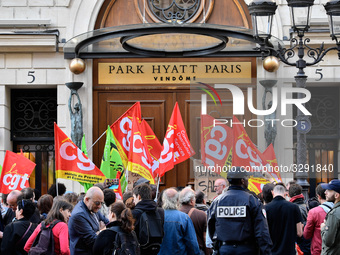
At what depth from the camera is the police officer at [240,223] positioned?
32.8 feet

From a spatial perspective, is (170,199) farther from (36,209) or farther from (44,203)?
(36,209)

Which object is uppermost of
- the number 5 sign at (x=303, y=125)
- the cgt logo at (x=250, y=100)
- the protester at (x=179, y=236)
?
the cgt logo at (x=250, y=100)

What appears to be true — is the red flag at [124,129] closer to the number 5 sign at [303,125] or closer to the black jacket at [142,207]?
the number 5 sign at [303,125]

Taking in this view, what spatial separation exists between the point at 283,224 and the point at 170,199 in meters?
1.71

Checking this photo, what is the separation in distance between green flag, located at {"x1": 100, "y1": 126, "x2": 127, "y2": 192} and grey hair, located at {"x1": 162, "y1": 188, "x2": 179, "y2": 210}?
396cm

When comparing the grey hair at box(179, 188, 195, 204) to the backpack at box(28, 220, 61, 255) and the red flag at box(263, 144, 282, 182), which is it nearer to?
the backpack at box(28, 220, 61, 255)

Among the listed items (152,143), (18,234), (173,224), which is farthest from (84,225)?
(152,143)

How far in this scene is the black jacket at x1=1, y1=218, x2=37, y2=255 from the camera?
36.3ft

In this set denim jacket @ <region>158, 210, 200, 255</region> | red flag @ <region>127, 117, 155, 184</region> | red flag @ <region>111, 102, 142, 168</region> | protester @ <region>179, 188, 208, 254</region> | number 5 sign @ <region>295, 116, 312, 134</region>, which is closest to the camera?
denim jacket @ <region>158, 210, 200, 255</region>

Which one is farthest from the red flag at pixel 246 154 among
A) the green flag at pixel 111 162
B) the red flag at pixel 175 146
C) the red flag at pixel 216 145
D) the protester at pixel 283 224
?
the protester at pixel 283 224

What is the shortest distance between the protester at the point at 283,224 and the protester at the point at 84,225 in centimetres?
272

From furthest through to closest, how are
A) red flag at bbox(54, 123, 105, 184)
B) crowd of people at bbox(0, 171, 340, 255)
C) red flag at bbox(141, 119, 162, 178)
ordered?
red flag at bbox(141, 119, 162, 178) < red flag at bbox(54, 123, 105, 184) < crowd of people at bbox(0, 171, 340, 255)

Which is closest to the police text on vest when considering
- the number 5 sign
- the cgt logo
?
the number 5 sign

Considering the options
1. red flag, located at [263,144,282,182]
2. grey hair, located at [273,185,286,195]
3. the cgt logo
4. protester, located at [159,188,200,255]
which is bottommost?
protester, located at [159,188,200,255]
